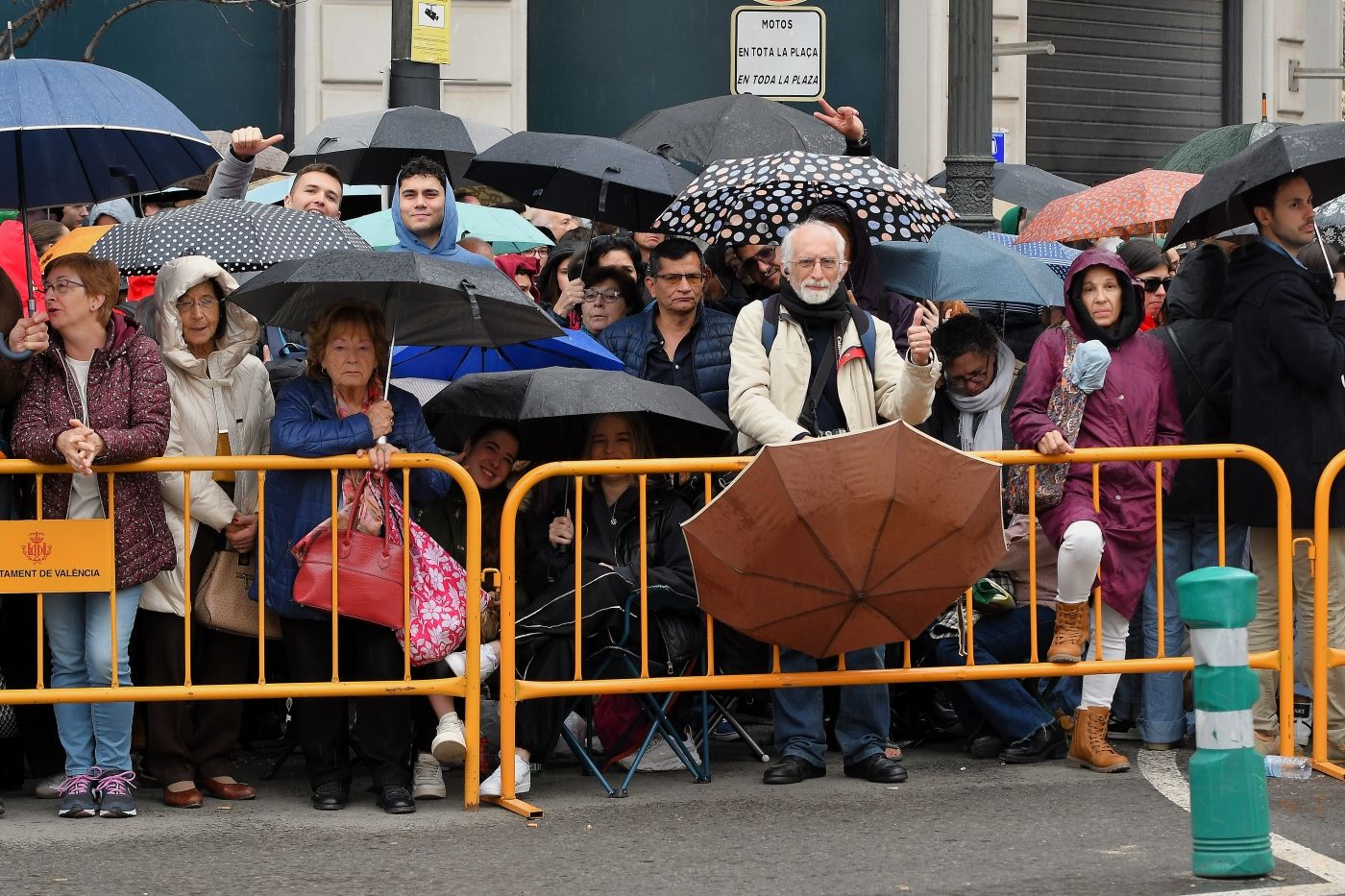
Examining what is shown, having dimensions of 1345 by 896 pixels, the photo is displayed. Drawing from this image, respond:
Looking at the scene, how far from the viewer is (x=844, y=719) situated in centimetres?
801

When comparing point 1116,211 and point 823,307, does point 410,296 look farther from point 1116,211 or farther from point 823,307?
point 1116,211

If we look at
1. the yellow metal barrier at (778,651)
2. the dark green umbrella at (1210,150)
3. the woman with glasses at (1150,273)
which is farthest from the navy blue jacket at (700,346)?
the dark green umbrella at (1210,150)

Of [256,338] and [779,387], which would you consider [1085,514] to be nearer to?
[779,387]

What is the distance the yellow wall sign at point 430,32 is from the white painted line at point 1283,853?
633cm

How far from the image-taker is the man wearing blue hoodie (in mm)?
9359

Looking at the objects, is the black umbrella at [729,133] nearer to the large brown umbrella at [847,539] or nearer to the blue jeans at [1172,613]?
the blue jeans at [1172,613]

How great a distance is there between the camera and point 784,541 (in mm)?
7234

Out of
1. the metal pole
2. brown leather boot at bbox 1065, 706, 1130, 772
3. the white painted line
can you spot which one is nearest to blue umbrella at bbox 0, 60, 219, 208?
brown leather boot at bbox 1065, 706, 1130, 772

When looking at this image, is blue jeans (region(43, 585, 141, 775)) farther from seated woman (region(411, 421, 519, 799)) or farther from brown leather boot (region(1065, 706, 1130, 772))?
brown leather boot (region(1065, 706, 1130, 772))

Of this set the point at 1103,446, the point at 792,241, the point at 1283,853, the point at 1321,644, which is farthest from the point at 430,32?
the point at 1283,853

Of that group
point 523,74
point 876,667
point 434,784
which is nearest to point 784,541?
point 876,667

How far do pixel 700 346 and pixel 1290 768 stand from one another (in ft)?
9.22

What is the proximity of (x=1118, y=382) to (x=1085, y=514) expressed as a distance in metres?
0.57

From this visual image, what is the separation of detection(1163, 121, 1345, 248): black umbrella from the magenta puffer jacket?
160 inches
